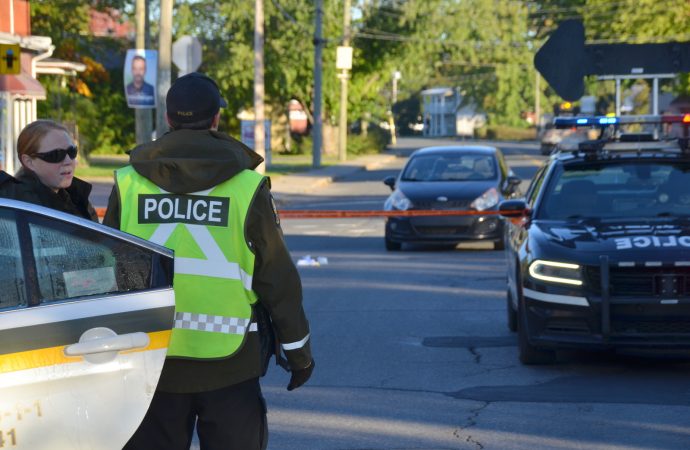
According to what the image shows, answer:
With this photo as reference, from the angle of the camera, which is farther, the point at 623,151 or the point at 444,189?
the point at 444,189

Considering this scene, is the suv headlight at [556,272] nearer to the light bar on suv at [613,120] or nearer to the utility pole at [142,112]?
the light bar on suv at [613,120]

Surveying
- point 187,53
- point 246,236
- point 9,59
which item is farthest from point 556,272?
point 187,53

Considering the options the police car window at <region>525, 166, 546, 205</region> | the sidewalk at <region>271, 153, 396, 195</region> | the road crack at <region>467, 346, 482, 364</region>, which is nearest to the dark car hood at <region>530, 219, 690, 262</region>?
the police car window at <region>525, 166, 546, 205</region>

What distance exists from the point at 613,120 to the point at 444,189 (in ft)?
27.3

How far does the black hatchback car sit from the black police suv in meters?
6.96

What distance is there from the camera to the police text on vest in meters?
4.46

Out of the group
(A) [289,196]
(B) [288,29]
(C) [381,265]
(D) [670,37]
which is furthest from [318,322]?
(B) [288,29]

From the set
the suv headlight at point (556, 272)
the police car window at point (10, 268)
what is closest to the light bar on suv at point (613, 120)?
the suv headlight at point (556, 272)

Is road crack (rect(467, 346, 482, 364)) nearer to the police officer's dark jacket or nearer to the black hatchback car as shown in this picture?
the police officer's dark jacket

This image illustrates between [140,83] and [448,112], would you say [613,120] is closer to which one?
[140,83]

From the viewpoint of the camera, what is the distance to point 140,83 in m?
27.2

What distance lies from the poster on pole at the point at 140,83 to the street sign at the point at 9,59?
1012 centimetres

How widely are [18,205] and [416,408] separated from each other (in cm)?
414

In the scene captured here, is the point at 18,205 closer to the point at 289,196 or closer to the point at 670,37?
the point at 289,196
